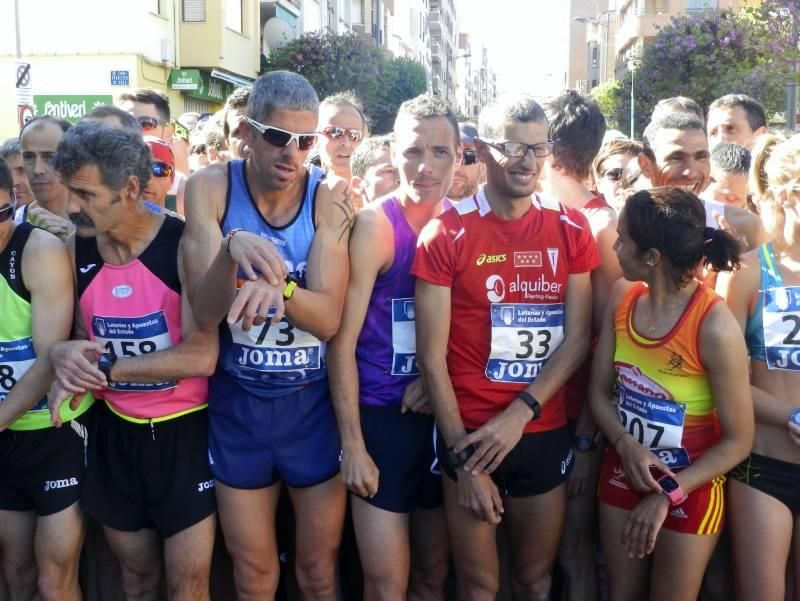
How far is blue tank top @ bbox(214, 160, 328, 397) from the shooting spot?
115 inches

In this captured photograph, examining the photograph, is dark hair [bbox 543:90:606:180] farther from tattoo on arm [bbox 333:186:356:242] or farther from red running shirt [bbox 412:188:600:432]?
tattoo on arm [bbox 333:186:356:242]

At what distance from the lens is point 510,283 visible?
292cm

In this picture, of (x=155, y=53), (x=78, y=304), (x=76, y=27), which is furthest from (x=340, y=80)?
(x=78, y=304)

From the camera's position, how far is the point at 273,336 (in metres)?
2.93

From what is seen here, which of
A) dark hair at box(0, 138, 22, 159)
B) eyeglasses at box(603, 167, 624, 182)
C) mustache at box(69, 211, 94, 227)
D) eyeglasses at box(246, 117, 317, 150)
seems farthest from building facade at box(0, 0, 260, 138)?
eyeglasses at box(246, 117, 317, 150)

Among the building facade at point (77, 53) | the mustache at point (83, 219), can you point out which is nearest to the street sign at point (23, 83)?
the building facade at point (77, 53)

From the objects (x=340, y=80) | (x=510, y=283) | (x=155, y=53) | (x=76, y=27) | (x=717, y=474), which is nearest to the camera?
(x=717, y=474)

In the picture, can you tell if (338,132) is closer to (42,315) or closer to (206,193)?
(206,193)

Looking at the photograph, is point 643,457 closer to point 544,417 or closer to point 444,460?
point 544,417

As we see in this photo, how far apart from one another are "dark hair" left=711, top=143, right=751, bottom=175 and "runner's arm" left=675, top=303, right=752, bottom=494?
1701 millimetres

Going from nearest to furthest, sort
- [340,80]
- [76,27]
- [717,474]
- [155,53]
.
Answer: [717,474]
[76,27]
[155,53]
[340,80]

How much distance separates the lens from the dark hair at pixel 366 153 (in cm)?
473

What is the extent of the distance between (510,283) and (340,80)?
73.4ft

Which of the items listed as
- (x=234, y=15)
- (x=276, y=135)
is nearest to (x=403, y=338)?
(x=276, y=135)
